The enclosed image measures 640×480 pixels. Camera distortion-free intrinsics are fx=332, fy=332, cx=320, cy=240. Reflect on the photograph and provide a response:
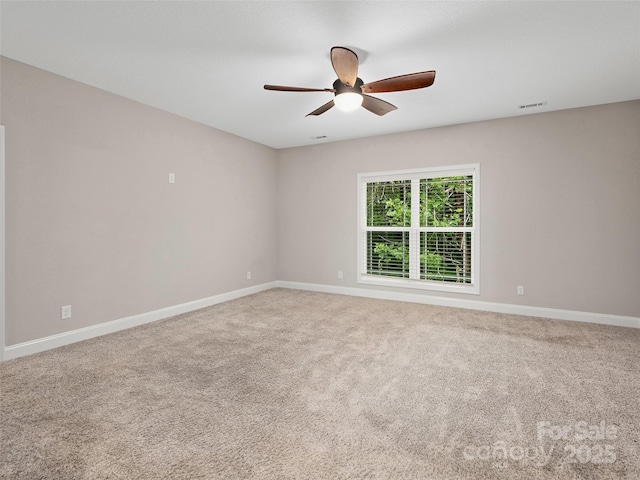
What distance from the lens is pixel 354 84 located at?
2.75 meters

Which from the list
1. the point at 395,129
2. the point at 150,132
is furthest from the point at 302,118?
the point at 150,132

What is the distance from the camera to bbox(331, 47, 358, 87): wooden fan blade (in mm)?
2305

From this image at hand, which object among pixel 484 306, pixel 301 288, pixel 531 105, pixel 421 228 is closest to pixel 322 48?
pixel 531 105

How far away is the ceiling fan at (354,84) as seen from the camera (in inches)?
95.0

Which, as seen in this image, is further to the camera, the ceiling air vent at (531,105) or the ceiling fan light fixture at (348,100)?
the ceiling air vent at (531,105)

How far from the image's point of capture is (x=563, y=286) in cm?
417

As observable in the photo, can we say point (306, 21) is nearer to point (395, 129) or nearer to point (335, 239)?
point (395, 129)

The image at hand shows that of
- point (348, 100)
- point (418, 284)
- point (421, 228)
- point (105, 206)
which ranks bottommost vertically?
point (418, 284)

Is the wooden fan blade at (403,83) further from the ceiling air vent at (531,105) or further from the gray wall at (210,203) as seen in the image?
the gray wall at (210,203)

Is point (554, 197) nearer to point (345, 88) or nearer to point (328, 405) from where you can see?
point (345, 88)

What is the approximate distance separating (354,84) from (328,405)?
2.44m

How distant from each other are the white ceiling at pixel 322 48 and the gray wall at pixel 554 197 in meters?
0.41

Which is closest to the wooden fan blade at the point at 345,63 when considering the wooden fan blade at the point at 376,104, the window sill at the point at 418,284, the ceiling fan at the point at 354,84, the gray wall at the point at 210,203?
the ceiling fan at the point at 354,84

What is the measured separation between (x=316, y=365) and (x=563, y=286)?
11.2ft
